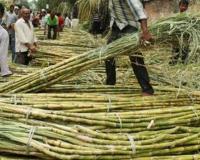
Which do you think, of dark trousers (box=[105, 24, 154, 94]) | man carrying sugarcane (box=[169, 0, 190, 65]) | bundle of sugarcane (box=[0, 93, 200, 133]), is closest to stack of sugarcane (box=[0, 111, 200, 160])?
bundle of sugarcane (box=[0, 93, 200, 133])

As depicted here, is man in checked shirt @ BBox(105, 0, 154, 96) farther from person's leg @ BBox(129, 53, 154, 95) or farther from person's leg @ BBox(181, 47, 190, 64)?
person's leg @ BBox(181, 47, 190, 64)

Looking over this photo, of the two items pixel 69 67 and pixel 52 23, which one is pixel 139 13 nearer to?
pixel 69 67

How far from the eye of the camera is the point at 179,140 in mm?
3818

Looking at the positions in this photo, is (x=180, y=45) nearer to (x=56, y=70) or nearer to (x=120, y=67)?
(x=120, y=67)

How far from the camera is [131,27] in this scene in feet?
16.2

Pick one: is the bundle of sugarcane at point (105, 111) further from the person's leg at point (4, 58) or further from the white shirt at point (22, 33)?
the white shirt at point (22, 33)

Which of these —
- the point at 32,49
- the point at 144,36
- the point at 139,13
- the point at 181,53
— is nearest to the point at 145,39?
the point at 144,36

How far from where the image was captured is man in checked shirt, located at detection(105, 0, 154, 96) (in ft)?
15.1

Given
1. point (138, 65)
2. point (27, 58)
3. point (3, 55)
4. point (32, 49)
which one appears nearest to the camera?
point (138, 65)

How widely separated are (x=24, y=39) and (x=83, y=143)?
3.96m

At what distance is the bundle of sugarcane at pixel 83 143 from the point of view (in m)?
3.54

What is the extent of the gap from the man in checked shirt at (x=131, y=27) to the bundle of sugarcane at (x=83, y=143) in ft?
3.16

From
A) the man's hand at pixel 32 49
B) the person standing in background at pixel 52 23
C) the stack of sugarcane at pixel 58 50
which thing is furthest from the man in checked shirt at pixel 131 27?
the person standing in background at pixel 52 23

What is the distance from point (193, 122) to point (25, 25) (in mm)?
3881
